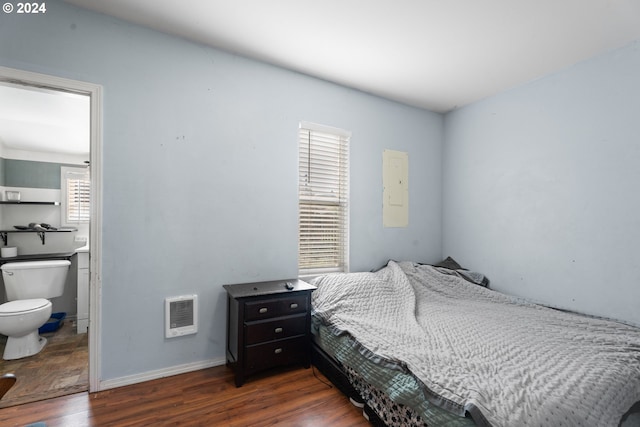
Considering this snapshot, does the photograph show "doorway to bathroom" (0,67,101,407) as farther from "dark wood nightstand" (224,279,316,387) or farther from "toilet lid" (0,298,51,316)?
"dark wood nightstand" (224,279,316,387)

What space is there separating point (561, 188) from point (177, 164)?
342cm

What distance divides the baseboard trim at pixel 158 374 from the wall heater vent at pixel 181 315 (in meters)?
0.26

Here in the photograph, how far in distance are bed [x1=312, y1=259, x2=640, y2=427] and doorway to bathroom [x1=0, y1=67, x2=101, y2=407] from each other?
204cm

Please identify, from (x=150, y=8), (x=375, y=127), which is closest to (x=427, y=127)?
(x=375, y=127)

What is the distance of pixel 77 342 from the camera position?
9.27 feet

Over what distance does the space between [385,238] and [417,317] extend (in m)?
1.15

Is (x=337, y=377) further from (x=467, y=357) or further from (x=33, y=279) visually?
(x=33, y=279)

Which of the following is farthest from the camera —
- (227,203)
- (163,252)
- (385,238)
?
(385,238)

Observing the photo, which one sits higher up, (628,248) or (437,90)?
(437,90)

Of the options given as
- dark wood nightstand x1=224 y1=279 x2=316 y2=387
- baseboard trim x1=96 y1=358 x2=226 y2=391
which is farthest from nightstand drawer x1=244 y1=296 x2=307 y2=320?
baseboard trim x1=96 y1=358 x2=226 y2=391

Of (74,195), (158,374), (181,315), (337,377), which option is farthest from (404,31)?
(74,195)

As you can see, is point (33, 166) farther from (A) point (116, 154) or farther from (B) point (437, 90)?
(B) point (437, 90)

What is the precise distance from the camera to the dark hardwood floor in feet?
5.53

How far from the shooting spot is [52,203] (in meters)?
3.61
